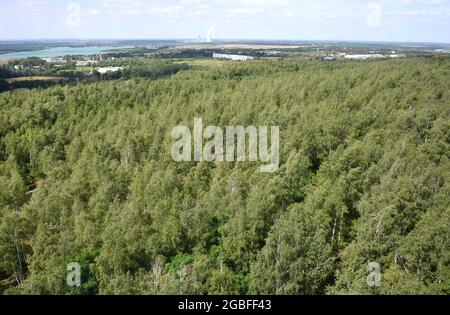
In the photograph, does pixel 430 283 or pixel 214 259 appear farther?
pixel 214 259

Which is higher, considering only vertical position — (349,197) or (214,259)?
(349,197)

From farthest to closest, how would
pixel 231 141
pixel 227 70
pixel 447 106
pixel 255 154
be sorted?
pixel 227 70 < pixel 447 106 < pixel 231 141 < pixel 255 154

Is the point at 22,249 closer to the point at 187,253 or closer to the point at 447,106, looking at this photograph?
the point at 187,253

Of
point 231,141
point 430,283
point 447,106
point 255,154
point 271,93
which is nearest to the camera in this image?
point 430,283

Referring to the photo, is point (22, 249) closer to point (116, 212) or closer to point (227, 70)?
point (116, 212)
